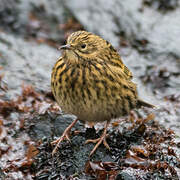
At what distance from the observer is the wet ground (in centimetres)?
618

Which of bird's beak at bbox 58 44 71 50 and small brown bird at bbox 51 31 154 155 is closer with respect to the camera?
bird's beak at bbox 58 44 71 50

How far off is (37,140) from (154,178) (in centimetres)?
201

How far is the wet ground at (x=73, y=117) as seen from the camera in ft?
20.3

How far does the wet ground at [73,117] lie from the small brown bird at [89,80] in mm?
356

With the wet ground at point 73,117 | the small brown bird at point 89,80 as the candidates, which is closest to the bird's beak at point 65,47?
the small brown bird at point 89,80

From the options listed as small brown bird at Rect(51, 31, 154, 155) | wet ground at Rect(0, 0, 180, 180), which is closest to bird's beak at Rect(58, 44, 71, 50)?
small brown bird at Rect(51, 31, 154, 155)

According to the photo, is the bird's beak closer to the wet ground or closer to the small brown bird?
the small brown bird

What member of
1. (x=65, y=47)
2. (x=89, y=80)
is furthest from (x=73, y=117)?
(x=65, y=47)

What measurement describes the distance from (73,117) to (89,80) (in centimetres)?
152

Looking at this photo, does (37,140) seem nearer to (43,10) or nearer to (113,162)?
(113,162)

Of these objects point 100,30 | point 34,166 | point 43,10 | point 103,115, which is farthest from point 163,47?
point 34,166

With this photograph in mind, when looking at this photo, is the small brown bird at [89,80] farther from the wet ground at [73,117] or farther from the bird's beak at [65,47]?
the wet ground at [73,117]

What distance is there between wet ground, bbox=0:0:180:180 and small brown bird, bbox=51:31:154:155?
1.17ft

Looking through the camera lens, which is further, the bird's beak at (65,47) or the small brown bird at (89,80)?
the small brown bird at (89,80)
